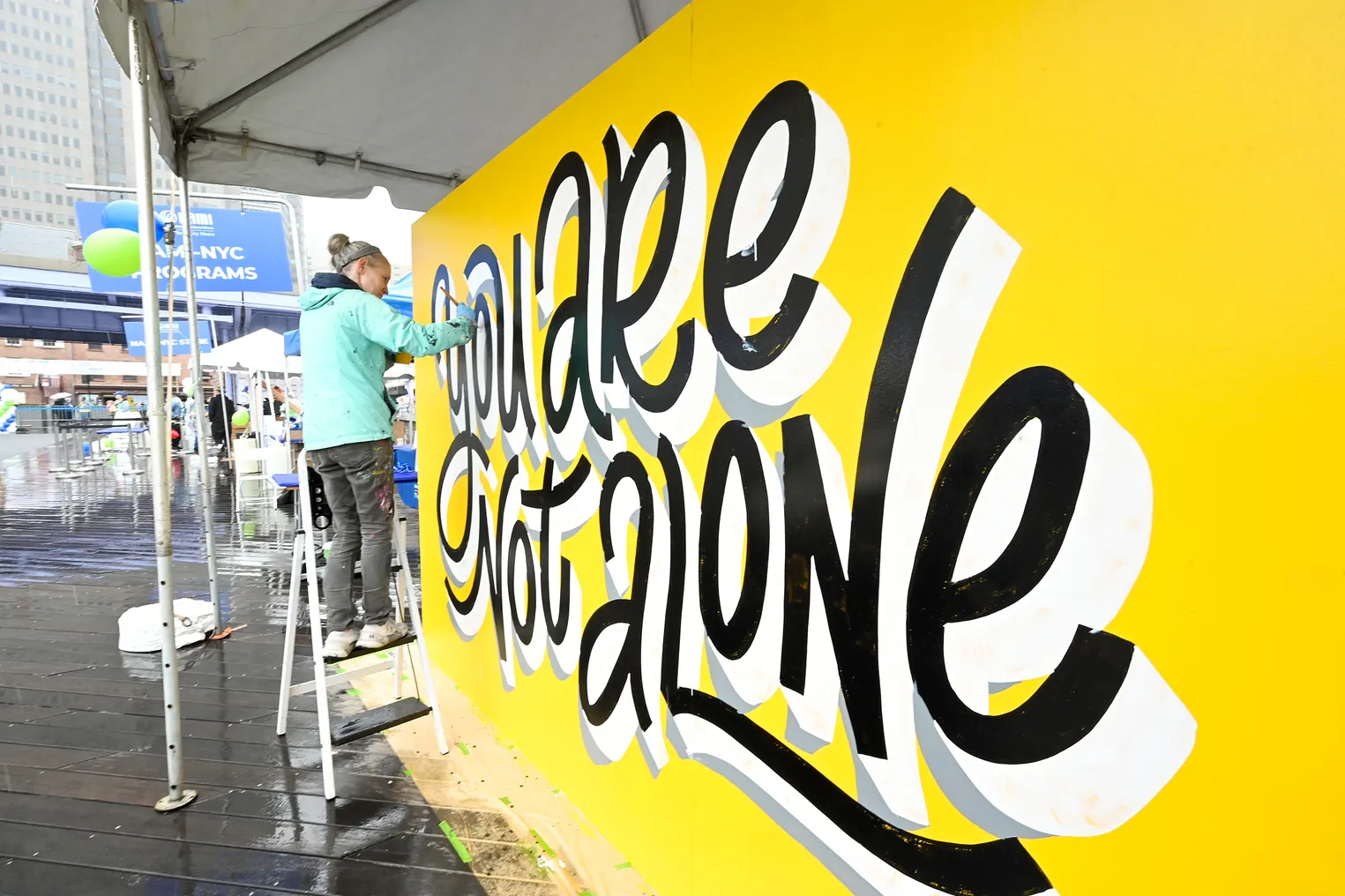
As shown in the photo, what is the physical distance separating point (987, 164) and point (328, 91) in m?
3.50

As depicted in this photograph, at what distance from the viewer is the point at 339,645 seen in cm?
259

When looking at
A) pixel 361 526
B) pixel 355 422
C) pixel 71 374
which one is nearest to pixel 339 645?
pixel 361 526

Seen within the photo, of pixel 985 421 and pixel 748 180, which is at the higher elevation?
pixel 748 180

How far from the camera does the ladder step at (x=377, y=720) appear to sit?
243cm

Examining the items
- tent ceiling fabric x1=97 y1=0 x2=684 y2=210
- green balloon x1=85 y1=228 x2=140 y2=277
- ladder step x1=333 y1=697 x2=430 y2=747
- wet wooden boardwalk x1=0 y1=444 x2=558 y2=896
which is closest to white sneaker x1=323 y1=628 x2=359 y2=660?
ladder step x1=333 y1=697 x2=430 y2=747

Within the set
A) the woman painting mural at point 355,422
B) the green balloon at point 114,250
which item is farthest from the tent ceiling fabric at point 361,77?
the green balloon at point 114,250

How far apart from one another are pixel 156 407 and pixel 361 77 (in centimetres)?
203

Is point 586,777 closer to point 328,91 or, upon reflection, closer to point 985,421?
point 985,421

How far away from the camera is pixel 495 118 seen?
381 cm

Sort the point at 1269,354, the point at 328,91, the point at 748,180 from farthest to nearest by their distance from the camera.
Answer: the point at 328,91 < the point at 748,180 < the point at 1269,354

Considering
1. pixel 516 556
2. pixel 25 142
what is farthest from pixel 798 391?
pixel 25 142

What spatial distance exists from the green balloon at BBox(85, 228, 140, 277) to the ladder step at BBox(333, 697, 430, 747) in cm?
635

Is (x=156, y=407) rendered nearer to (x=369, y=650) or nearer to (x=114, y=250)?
(x=369, y=650)

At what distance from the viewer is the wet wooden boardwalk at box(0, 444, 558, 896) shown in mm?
1957
